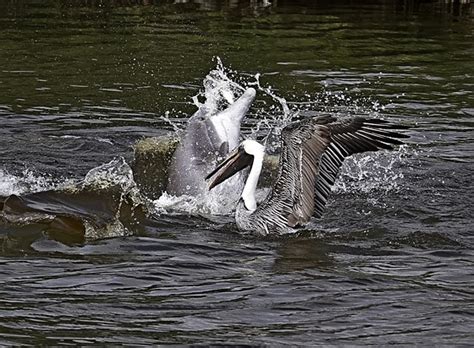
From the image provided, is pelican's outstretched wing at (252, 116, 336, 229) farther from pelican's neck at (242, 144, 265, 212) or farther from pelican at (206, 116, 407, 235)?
pelican's neck at (242, 144, 265, 212)

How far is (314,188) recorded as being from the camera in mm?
8375

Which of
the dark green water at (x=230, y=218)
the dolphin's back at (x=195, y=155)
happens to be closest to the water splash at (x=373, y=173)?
the dark green water at (x=230, y=218)

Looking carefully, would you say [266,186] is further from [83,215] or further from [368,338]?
[368,338]

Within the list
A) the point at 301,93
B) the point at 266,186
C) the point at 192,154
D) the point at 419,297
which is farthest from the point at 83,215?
the point at 301,93

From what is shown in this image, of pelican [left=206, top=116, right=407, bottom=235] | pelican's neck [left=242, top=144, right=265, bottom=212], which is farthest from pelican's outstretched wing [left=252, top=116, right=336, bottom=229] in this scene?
pelican's neck [left=242, top=144, right=265, bottom=212]

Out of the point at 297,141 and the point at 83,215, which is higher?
the point at 297,141

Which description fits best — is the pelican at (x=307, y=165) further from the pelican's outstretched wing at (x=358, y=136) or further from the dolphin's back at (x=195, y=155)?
the dolphin's back at (x=195, y=155)

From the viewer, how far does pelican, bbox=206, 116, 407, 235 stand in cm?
825

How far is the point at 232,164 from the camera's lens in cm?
878

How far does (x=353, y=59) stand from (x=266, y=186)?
6237 mm

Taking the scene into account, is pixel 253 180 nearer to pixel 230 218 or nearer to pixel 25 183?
pixel 230 218

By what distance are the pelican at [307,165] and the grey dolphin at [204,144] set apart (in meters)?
0.80

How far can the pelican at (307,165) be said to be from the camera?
8.25m

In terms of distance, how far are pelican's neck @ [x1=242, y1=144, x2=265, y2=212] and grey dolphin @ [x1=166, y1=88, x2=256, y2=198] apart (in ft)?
2.24
